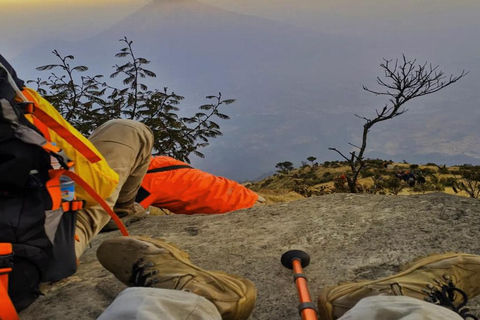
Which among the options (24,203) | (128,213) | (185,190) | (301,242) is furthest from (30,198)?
(185,190)

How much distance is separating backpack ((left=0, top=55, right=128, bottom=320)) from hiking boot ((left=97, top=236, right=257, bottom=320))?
25 centimetres

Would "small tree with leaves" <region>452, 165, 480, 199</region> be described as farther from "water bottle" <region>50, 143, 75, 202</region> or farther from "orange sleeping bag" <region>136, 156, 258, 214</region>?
"water bottle" <region>50, 143, 75, 202</region>

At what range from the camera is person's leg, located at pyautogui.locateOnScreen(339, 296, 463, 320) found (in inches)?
58.2

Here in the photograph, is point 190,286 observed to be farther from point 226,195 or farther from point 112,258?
point 226,195

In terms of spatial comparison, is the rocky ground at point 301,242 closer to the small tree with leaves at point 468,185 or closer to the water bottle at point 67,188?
the water bottle at point 67,188

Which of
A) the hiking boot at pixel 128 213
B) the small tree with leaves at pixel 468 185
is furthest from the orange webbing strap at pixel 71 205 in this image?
the small tree with leaves at pixel 468 185

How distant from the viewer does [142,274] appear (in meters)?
2.27

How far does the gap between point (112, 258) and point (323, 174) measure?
21.2 metres

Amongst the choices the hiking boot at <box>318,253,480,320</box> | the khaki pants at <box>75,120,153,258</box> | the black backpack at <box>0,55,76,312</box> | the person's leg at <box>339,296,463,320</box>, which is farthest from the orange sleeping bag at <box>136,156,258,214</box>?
the person's leg at <box>339,296,463,320</box>

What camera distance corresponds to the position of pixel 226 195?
16.8 ft

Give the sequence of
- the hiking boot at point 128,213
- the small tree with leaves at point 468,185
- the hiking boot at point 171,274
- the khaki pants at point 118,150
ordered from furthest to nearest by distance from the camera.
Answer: the small tree with leaves at point 468,185, the hiking boot at point 128,213, the khaki pants at point 118,150, the hiking boot at point 171,274

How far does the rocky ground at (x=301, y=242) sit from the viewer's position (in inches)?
99.0

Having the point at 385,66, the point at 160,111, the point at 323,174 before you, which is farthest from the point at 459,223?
the point at 323,174

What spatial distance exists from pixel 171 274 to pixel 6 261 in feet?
2.59
